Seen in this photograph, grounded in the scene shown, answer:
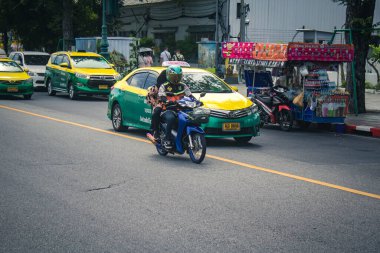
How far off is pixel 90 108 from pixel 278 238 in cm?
1566

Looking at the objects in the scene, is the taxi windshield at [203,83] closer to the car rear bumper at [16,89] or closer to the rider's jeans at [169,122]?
the rider's jeans at [169,122]

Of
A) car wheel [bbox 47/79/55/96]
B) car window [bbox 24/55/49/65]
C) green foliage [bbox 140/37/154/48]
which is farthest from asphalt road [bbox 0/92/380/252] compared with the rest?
green foliage [bbox 140/37/154/48]

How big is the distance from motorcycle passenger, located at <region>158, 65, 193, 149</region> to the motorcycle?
5534 millimetres

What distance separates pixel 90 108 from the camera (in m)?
21.0

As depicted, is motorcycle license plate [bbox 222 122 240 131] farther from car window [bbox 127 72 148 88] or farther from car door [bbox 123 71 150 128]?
car window [bbox 127 72 148 88]

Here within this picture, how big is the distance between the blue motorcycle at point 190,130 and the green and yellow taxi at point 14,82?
559 inches

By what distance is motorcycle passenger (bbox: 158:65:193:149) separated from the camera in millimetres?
10711

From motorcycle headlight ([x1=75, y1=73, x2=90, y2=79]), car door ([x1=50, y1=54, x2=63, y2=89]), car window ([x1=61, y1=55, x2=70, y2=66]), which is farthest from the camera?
car door ([x1=50, y1=54, x2=63, y2=89])

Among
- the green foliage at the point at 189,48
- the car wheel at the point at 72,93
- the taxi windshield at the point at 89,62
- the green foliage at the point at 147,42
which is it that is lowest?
the car wheel at the point at 72,93

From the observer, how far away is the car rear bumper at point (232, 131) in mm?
12344

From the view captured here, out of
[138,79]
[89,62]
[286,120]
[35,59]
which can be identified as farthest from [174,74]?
[35,59]

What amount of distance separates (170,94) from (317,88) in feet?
20.2

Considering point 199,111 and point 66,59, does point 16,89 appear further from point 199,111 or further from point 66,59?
point 199,111

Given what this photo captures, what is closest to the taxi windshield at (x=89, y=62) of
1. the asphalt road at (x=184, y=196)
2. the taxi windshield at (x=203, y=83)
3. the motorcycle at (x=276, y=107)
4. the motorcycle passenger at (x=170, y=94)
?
the motorcycle at (x=276, y=107)
